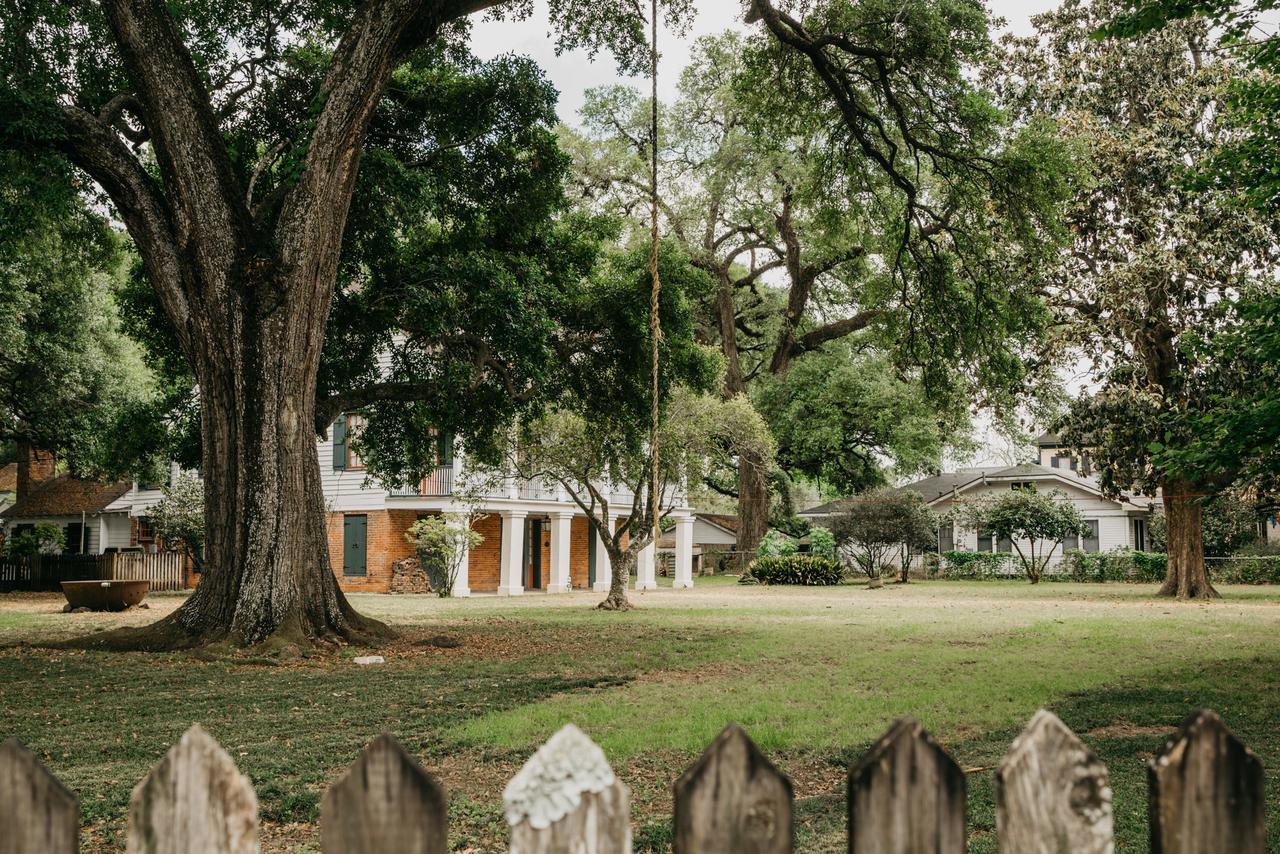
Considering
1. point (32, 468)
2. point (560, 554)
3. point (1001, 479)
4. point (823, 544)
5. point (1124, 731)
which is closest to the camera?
point (1124, 731)

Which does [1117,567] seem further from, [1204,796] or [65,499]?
[65,499]

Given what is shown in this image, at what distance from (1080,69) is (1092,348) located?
6549 millimetres

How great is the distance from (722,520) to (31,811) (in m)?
65.4

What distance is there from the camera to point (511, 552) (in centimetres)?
3000

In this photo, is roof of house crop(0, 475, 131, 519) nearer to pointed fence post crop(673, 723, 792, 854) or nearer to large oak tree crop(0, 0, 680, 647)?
large oak tree crop(0, 0, 680, 647)

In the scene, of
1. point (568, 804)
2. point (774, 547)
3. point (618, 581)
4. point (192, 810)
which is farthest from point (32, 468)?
point (568, 804)

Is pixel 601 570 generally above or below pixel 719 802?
below

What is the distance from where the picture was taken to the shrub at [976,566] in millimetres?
41469

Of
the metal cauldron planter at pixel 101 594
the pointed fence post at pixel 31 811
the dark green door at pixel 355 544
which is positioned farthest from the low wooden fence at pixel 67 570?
the pointed fence post at pixel 31 811

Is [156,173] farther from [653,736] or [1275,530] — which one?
[1275,530]

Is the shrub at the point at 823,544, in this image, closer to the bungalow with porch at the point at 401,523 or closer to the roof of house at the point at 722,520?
the bungalow with porch at the point at 401,523

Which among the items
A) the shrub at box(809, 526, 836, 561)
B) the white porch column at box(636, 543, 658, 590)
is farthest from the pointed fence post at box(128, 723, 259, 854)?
the shrub at box(809, 526, 836, 561)

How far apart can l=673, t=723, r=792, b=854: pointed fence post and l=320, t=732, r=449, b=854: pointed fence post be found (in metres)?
0.37

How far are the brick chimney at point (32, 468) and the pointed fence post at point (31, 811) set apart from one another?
36344 mm
